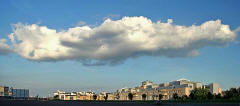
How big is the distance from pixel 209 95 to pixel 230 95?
588 inches

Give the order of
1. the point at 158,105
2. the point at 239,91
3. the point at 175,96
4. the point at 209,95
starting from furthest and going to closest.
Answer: the point at 175,96, the point at 209,95, the point at 239,91, the point at 158,105

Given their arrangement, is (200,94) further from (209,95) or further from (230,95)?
(230,95)

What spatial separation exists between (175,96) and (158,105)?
10758 cm

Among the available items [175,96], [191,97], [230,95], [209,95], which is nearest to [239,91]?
[230,95]

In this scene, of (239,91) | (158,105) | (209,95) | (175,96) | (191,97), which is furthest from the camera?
(175,96)

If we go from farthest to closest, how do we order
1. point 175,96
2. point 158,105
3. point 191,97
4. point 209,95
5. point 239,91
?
point 175,96, point 191,97, point 209,95, point 239,91, point 158,105

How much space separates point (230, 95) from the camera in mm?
141000

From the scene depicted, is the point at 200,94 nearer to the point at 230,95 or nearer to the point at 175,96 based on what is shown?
the point at 230,95

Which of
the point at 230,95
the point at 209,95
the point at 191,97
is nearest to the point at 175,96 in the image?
the point at 191,97

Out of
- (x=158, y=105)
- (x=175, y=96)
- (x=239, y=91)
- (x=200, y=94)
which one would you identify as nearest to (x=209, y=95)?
(x=200, y=94)

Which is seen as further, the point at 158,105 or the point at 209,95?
the point at 209,95

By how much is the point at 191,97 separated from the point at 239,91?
3329 cm

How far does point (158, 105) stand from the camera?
299 feet

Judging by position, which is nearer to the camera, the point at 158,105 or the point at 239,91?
the point at 158,105
